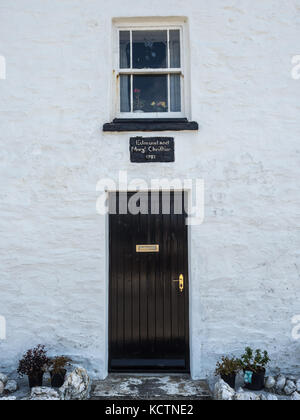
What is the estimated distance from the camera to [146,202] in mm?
4945

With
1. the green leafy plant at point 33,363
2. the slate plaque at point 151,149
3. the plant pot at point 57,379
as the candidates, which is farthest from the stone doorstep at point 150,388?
the slate plaque at point 151,149

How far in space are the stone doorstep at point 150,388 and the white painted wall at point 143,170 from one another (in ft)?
0.73

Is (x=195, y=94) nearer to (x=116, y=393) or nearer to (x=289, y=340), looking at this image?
(x=289, y=340)

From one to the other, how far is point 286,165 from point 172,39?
2427 millimetres

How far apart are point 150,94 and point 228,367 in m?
3.78

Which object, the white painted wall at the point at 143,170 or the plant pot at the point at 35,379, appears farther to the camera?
the white painted wall at the point at 143,170

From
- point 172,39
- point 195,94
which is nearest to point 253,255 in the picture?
point 195,94

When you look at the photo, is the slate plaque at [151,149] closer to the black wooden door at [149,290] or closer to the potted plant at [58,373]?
the black wooden door at [149,290]

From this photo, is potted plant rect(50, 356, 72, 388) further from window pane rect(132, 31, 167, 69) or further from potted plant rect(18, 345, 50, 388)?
window pane rect(132, 31, 167, 69)

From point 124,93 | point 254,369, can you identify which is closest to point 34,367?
point 254,369

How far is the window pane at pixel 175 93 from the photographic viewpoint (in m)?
5.15

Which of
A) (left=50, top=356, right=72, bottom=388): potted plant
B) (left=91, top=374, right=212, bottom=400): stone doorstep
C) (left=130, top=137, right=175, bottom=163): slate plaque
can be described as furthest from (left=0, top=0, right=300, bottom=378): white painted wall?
(left=50, top=356, right=72, bottom=388): potted plant

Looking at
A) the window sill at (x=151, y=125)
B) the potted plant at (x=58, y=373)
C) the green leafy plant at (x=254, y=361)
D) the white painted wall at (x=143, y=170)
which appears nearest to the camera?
the potted plant at (x=58, y=373)

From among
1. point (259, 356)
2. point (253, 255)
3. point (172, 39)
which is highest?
point (172, 39)
